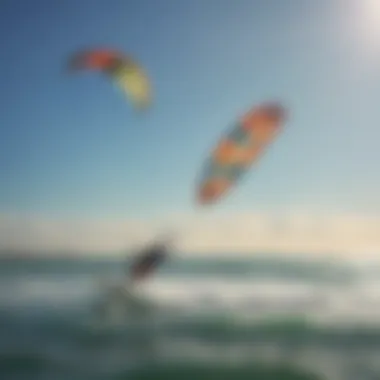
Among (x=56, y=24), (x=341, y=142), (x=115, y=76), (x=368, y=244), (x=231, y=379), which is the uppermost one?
(x=56, y=24)

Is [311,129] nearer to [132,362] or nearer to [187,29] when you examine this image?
[187,29]

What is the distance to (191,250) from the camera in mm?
1492

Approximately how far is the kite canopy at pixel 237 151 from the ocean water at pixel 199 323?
15 cm

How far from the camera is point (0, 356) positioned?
146 centimetres

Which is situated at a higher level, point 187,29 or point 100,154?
point 187,29

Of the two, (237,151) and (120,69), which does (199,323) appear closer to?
(237,151)

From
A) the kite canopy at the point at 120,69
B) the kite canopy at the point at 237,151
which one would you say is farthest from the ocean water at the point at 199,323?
the kite canopy at the point at 120,69

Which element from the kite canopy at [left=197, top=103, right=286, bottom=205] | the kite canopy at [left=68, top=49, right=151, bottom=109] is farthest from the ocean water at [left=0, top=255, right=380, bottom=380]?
the kite canopy at [left=68, top=49, right=151, bottom=109]

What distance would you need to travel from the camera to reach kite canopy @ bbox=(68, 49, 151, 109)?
1.49 m

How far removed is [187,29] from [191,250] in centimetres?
45

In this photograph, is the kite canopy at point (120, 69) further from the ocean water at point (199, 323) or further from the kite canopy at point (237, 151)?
the ocean water at point (199, 323)

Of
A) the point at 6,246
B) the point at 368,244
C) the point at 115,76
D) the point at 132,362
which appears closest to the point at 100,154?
the point at 115,76

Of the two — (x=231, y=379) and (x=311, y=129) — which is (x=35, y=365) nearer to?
(x=231, y=379)

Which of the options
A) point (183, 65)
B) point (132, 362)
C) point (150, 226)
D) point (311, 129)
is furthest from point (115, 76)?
point (132, 362)
